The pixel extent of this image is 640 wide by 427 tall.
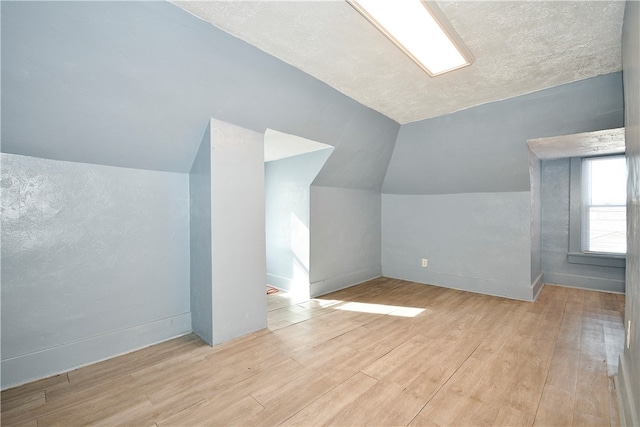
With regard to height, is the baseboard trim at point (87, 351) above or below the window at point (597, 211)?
below

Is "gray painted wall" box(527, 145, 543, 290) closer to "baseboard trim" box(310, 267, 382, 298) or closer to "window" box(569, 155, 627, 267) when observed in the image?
"window" box(569, 155, 627, 267)

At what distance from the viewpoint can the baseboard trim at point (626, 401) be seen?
1.25 meters

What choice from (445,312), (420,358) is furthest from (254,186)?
(445,312)

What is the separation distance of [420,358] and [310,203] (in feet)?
7.37

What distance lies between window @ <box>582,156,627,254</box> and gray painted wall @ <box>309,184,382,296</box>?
313 cm

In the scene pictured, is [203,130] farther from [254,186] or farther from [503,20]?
[503,20]

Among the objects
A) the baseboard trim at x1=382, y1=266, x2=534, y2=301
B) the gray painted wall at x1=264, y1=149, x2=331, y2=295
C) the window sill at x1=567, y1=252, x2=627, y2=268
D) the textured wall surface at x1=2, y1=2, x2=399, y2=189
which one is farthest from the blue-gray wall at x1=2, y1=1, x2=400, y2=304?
the window sill at x1=567, y1=252, x2=627, y2=268

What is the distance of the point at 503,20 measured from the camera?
5.92ft

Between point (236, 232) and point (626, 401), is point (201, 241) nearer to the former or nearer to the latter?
point (236, 232)

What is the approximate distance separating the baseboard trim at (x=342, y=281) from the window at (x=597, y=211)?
3.05 meters

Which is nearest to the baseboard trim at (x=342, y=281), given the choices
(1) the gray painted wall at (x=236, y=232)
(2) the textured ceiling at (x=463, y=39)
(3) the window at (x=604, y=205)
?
(1) the gray painted wall at (x=236, y=232)

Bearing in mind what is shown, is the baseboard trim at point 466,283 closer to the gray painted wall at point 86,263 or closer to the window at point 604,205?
the window at point 604,205

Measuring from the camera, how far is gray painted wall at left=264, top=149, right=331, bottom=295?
3.81 meters

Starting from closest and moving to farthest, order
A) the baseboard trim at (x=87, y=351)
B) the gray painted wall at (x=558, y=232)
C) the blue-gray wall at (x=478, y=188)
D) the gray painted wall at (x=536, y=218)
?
the baseboard trim at (x=87, y=351) → the blue-gray wall at (x=478, y=188) → the gray painted wall at (x=536, y=218) → the gray painted wall at (x=558, y=232)
